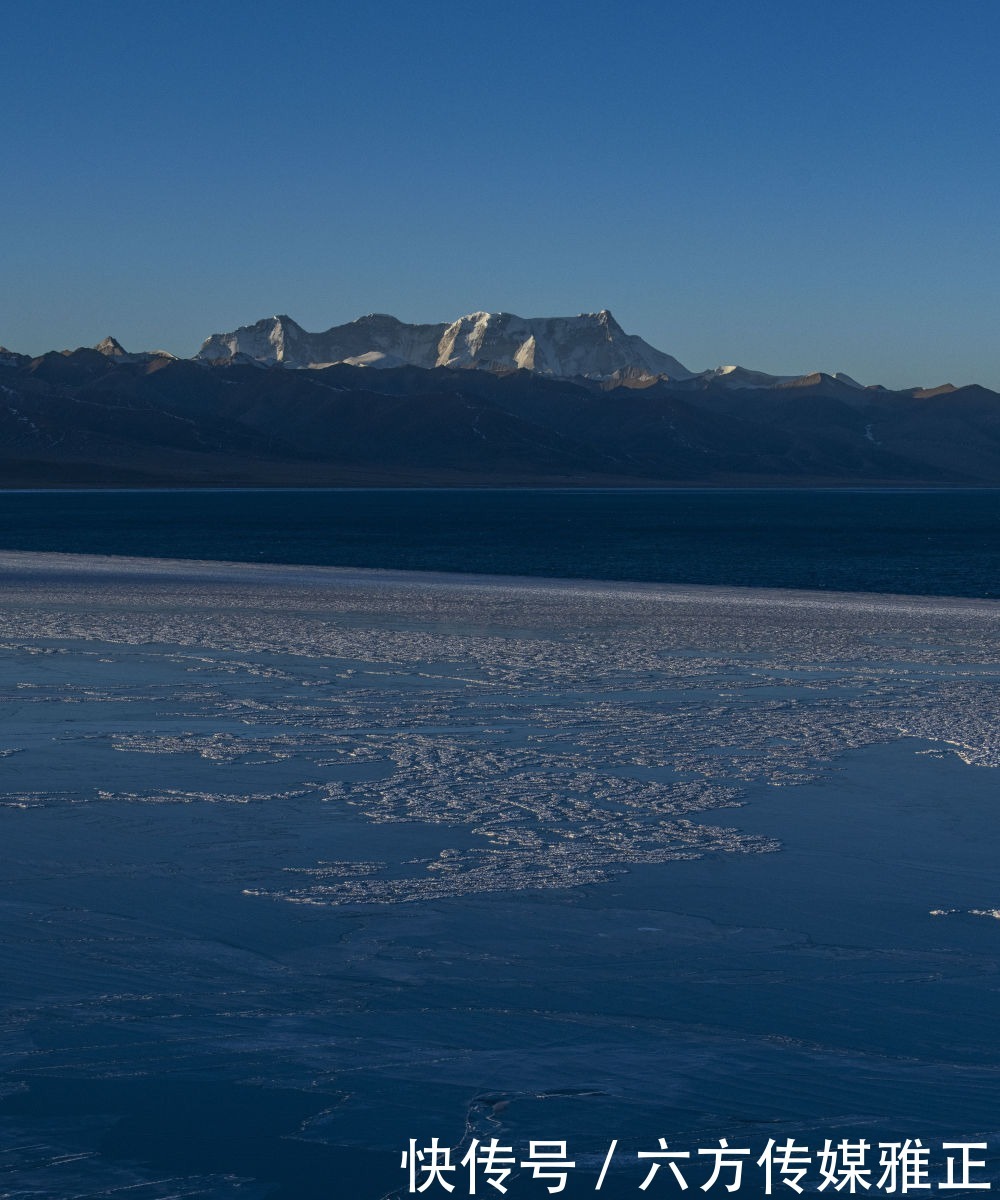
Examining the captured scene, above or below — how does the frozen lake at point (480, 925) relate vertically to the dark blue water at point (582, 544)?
below

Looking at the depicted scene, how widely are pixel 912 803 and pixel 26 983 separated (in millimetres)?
5974

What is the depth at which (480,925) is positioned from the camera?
742 centimetres

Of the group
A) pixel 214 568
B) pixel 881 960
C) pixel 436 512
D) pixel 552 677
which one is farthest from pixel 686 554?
pixel 436 512

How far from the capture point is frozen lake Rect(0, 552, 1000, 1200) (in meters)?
5.17

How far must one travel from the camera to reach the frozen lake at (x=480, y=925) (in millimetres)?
5168

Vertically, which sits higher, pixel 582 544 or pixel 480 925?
pixel 582 544

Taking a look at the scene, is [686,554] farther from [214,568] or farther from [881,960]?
[881,960]

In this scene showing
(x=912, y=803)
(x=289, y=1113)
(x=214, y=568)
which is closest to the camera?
(x=289, y=1113)

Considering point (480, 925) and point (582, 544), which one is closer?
point (480, 925)

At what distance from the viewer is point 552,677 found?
16.8 metres

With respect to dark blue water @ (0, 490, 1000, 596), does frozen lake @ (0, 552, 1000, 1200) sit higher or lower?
lower

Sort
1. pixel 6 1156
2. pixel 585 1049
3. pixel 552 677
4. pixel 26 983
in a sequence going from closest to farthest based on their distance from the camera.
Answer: pixel 6 1156, pixel 585 1049, pixel 26 983, pixel 552 677

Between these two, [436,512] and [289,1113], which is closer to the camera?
[289,1113]

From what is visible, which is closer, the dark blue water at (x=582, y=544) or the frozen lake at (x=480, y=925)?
the frozen lake at (x=480, y=925)
